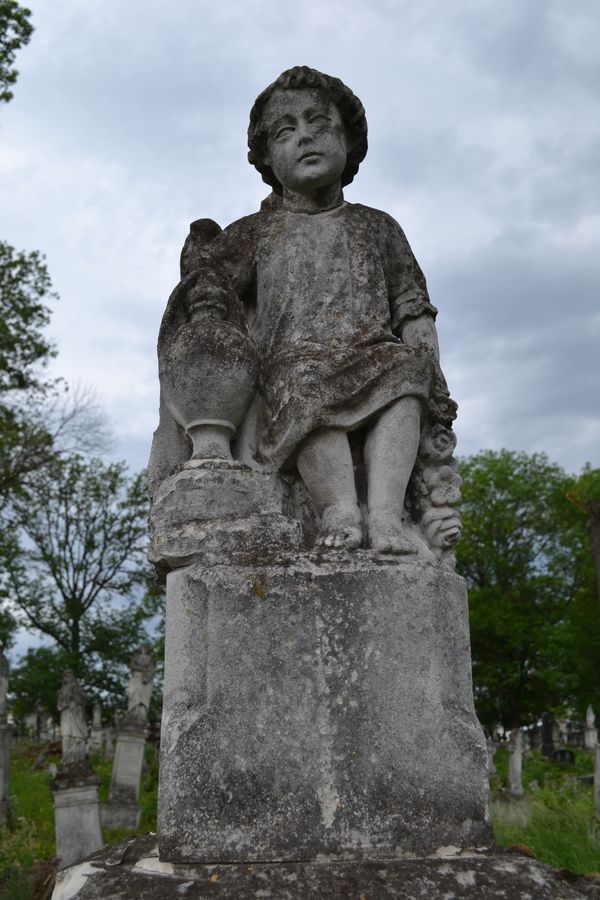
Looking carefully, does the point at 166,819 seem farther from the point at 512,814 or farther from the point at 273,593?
the point at 512,814

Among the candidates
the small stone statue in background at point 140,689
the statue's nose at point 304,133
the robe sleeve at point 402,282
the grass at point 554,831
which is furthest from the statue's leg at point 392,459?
the small stone statue in background at point 140,689

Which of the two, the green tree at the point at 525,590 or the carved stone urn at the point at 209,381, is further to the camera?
the green tree at the point at 525,590

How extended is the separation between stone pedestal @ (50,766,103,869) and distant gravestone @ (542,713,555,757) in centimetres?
2565

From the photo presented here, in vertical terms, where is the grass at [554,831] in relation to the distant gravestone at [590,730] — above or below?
above

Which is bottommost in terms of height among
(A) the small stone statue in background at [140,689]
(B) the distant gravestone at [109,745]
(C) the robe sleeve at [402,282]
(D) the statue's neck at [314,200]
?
(B) the distant gravestone at [109,745]

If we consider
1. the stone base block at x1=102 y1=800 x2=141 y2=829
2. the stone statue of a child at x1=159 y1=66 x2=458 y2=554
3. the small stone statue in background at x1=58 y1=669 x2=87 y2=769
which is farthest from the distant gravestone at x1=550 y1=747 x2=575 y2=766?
the stone statue of a child at x1=159 y1=66 x2=458 y2=554

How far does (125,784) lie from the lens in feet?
47.2

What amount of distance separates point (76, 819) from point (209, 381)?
8.90 m

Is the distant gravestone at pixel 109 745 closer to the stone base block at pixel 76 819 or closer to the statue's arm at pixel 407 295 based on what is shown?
the stone base block at pixel 76 819

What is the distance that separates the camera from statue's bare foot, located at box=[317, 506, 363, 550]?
3107 mm

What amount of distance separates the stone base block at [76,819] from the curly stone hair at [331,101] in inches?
346

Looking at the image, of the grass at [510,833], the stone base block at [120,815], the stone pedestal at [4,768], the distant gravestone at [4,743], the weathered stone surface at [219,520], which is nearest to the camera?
the weathered stone surface at [219,520]

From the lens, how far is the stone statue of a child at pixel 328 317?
3281 millimetres

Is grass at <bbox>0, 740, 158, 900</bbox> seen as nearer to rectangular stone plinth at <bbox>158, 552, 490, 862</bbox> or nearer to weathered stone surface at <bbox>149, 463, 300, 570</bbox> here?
rectangular stone plinth at <bbox>158, 552, 490, 862</bbox>
